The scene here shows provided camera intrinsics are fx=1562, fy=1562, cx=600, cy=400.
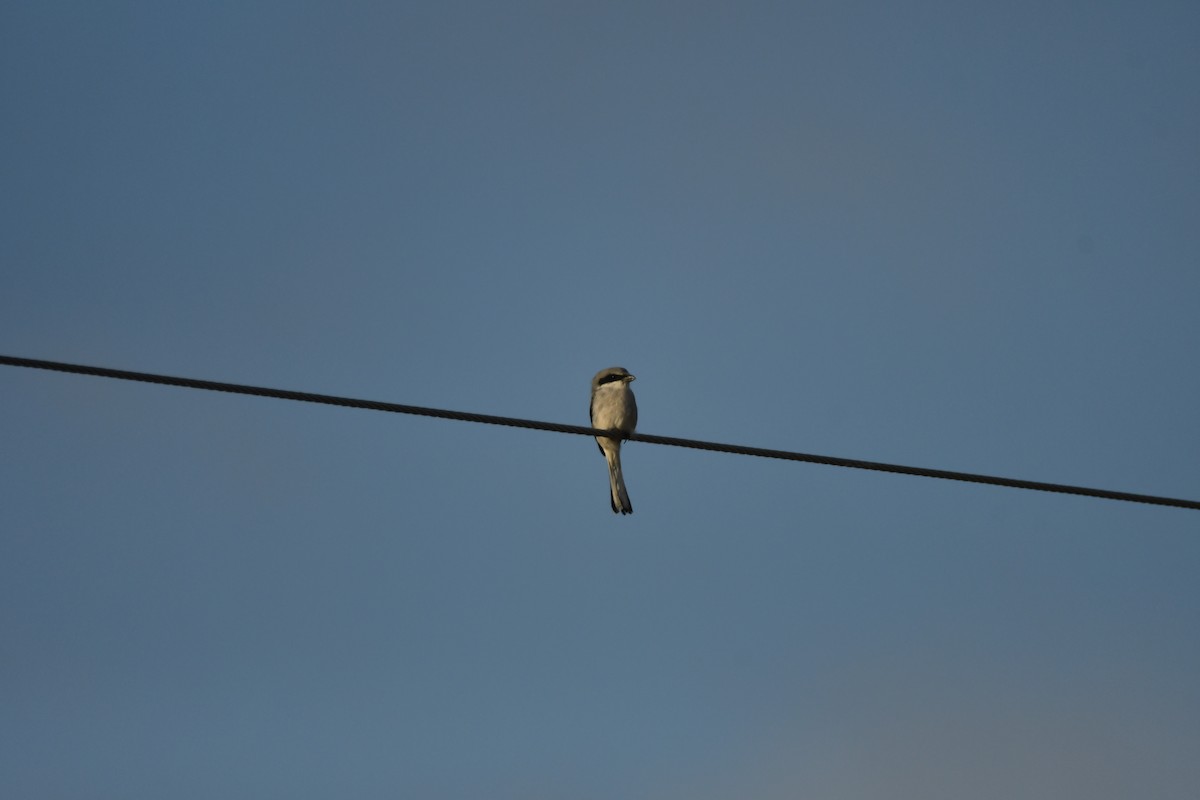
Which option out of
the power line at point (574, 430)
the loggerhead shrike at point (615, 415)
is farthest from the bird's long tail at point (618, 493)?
the power line at point (574, 430)

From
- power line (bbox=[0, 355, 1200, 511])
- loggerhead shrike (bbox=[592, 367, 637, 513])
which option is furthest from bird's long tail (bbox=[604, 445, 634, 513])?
power line (bbox=[0, 355, 1200, 511])

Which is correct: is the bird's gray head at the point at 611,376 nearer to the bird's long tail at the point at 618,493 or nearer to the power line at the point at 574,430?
the bird's long tail at the point at 618,493

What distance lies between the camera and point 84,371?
307 inches

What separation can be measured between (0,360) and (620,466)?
23.5ft

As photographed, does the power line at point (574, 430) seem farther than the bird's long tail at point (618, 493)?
No

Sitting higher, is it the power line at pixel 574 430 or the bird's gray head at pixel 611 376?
the bird's gray head at pixel 611 376

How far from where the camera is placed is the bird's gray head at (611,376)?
14.1m

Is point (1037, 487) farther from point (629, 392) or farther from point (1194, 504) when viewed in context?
point (629, 392)

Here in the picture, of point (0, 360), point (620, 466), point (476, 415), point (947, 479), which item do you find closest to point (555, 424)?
point (476, 415)

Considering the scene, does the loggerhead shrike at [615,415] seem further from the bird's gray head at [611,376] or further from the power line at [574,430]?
the power line at [574,430]

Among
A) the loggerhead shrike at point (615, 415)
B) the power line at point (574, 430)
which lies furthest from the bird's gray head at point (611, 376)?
the power line at point (574, 430)

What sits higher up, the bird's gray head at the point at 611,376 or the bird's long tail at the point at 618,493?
the bird's gray head at the point at 611,376

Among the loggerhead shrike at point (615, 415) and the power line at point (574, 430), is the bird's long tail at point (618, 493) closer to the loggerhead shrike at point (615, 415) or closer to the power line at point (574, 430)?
the loggerhead shrike at point (615, 415)

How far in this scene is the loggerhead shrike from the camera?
13977 mm
